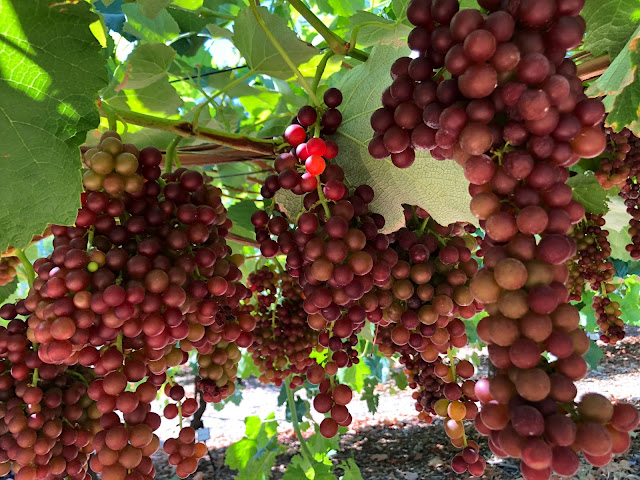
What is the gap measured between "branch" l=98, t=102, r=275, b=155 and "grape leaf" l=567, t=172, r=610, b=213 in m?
1.16

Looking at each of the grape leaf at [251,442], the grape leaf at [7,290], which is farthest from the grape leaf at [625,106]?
the grape leaf at [251,442]

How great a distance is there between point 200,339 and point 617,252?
2295 millimetres

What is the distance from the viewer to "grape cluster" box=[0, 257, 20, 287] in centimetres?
136

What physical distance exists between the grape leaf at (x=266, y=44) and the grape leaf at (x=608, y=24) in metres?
0.52

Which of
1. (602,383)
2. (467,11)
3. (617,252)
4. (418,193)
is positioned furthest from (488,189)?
(602,383)

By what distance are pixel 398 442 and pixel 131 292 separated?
517 centimetres

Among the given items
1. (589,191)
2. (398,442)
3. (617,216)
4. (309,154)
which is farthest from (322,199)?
(398,442)

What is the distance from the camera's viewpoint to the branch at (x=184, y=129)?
91 cm

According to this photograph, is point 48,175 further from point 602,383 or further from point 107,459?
point 602,383

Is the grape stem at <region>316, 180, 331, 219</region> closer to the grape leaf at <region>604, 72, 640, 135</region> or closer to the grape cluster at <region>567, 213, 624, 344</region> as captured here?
the grape leaf at <region>604, 72, 640, 135</region>

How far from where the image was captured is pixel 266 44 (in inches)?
43.8

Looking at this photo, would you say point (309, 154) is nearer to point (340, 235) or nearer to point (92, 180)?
point (340, 235)

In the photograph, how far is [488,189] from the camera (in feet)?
1.46

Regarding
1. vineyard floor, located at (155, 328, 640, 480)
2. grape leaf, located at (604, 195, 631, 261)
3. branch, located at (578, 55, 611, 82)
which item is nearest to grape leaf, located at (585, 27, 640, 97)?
branch, located at (578, 55, 611, 82)
